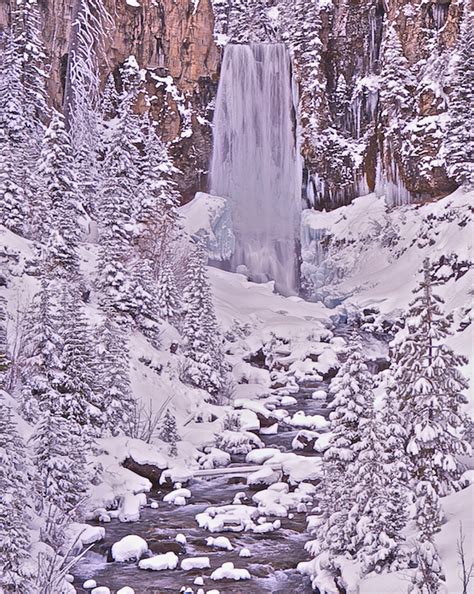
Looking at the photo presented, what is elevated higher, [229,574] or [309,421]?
[229,574]

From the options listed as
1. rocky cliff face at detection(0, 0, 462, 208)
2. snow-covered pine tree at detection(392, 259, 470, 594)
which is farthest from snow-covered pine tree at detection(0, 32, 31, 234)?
snow-covered pine tree at detection(392, 259, 470, 594)

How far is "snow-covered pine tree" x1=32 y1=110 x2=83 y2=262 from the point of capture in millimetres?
24906

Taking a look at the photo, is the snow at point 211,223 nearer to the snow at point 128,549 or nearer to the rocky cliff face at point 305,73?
the rocky cliff face at point 305,73

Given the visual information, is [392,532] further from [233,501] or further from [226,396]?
[226,396]

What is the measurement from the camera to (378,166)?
153 feet

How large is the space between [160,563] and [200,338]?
1398 centimetres

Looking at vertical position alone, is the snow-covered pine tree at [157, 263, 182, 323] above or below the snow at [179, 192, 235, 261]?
below

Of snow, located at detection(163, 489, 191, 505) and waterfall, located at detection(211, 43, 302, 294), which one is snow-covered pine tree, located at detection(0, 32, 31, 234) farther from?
waterfall, located at detection(211, 43, 302, 294)

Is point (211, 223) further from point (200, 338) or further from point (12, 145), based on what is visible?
point (200, 338)

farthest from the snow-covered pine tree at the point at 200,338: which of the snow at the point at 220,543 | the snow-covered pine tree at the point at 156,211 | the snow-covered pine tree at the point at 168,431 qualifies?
the snow at the point at 220,543

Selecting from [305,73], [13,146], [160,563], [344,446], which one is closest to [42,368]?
[160,563]

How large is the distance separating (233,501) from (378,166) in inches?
1361

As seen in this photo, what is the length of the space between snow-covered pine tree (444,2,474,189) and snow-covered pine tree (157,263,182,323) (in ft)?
55.7

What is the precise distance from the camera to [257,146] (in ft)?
163
